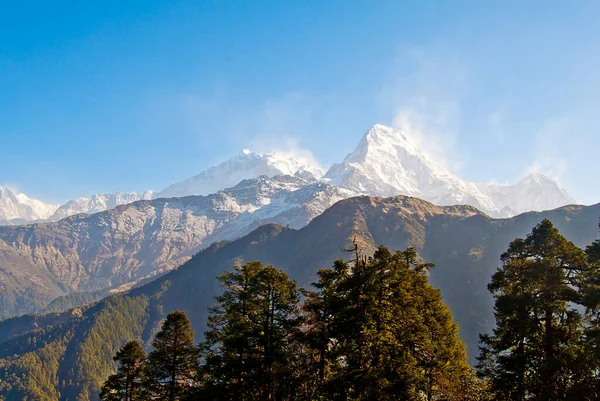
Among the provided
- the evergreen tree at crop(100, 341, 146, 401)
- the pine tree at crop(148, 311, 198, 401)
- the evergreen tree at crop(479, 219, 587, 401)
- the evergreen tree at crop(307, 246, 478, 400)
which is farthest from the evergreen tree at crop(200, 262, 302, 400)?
the evergreen tree at crop(479, 219, 587, 401)

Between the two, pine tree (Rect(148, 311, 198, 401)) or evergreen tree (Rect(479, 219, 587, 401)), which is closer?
evergreen tree (Rect(479, 219, 587, 401))

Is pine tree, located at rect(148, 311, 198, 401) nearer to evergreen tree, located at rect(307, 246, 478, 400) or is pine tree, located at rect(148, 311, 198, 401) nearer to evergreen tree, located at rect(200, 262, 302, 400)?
evergreen tree, located at rect(200, 262, 302, 400)

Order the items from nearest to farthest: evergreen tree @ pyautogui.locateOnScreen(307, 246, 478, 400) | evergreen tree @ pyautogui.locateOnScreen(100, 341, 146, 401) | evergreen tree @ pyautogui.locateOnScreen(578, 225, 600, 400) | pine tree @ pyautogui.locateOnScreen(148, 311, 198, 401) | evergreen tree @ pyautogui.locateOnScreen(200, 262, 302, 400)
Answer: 1. evergreen tree @ pyautogui.locateOnScreen(578, 225, 600, 400)
2. evergreen tree @ pyautogui.locateOnScreen(307, 246, 478, 400)
3. evergreen tree @ pyautogui.locateOnScreen(200, 262, 302, 400)
4. pine tree @ pyautogui.locateOnScreen(148, 311, 198, 401)
5. evergreen tree @ pyautogui.locateOnScreen(100, 341, 146, 401)

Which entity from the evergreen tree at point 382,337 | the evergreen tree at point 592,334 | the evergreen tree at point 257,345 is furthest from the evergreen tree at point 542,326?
the evergreen tree at point 257,345

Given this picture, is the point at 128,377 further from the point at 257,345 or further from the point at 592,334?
the point at 592,334

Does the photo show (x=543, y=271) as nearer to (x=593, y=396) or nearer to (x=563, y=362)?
(x=563, y=362)

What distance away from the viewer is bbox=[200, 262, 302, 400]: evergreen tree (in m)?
33.4

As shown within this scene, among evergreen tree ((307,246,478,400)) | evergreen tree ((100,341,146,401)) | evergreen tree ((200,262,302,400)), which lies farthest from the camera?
evergreen tree ((100,341,146,401))

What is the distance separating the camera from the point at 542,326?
27.3 metres

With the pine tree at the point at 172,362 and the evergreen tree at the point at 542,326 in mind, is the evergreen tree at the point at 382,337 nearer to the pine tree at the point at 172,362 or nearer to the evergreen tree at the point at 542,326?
the evergreen tree at the point at 542,326

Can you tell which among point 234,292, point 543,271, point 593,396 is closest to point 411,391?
point 593,396

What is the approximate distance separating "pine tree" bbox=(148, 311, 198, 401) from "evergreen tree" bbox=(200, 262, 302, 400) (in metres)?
2.98

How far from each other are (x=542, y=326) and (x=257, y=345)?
21.7m

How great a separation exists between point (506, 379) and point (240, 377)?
798 inches
